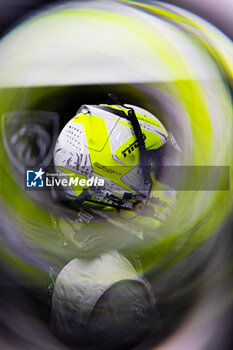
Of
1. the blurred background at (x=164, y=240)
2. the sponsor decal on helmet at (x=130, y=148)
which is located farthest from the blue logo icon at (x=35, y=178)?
A: the sponsor decal on helmet at (x=130, y=148)

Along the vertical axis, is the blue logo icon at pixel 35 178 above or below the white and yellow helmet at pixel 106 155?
below

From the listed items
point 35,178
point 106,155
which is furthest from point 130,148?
point 35,178

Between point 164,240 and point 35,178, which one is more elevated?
point 35,178

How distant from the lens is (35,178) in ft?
4.42

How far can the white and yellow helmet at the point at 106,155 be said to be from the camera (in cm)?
118

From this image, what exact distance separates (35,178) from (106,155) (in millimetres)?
314

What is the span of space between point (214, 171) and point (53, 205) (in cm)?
58

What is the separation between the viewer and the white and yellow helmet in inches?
46.6

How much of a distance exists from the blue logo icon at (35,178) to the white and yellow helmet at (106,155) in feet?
0.50

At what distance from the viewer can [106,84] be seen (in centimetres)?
136

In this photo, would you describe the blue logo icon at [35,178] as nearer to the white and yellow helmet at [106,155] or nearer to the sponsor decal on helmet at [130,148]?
the white and yellow helmet at [106,155]

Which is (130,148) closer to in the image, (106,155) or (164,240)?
(106,155)

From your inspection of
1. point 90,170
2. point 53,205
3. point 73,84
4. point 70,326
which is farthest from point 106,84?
point 70,326

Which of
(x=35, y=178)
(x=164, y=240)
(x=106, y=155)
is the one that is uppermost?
(x=106, y=155)
